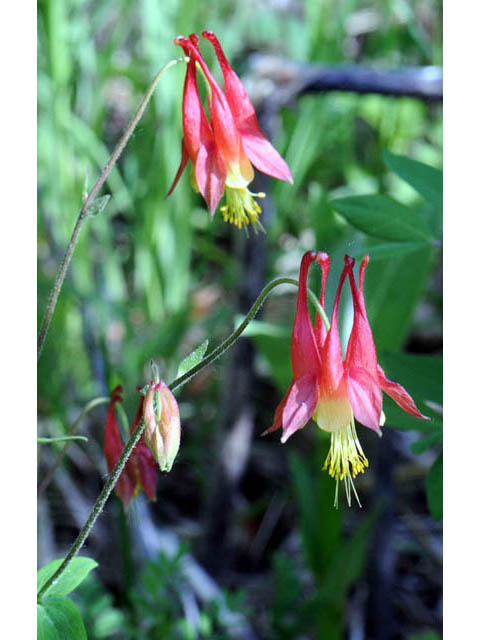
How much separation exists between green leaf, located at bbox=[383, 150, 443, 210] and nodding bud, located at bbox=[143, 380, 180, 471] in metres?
0.46

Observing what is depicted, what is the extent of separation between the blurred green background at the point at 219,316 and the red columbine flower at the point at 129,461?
0.34 m

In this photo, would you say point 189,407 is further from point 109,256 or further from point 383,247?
point 383,247

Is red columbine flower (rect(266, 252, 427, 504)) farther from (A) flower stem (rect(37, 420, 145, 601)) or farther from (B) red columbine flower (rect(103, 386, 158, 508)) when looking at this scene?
(B) red columbine flower (rect(103, 386, 158, 508))

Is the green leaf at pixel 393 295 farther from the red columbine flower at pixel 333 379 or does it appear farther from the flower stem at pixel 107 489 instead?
the flower stem at pixel 107 489

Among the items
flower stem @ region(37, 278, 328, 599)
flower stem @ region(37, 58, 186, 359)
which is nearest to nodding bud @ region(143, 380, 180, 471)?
flower stem @ region(37, 278, 328, 599)

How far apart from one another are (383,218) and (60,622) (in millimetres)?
563

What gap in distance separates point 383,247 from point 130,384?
0.75 m

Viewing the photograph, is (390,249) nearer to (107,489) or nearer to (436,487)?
(436,487)

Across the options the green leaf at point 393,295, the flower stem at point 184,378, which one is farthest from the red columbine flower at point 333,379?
the green leaf at point 393,295

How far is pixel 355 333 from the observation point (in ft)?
2.27

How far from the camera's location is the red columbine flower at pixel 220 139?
2.47 feet

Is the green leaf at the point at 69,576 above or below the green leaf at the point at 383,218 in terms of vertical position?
below
